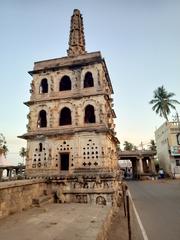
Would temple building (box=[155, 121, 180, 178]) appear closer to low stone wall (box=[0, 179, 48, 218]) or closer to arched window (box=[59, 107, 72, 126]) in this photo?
arched window (box=[59, 107, 72, 126])

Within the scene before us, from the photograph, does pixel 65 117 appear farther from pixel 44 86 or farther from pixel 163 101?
pixel 163 101

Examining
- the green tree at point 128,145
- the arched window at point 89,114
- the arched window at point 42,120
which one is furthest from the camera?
the green tree at point 128,145

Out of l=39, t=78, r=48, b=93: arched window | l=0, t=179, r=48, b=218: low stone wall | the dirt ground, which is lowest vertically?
the dirt ground

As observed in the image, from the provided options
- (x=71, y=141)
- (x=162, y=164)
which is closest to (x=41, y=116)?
(x=71, y=141)

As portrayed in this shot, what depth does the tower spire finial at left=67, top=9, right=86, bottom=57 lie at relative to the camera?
2155 centimetres

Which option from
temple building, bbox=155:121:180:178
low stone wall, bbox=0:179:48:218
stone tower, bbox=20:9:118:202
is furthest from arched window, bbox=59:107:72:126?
temple building, bbox=155:121:180:178

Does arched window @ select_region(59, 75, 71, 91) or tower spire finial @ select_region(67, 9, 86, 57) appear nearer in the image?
arched window @ select_region(59, 75, 71, 91)

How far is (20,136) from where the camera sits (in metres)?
17.3

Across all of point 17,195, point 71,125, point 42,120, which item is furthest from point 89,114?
point 17,195

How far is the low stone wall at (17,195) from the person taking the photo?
9453 mm

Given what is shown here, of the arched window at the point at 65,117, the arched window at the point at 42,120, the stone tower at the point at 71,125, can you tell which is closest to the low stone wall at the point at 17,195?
the stone tower at the point at 71,125

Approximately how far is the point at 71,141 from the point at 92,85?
19.1 ft

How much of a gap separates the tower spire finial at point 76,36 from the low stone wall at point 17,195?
14.3m

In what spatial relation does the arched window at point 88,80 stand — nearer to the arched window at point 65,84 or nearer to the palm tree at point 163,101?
the arched window at point 65,84
